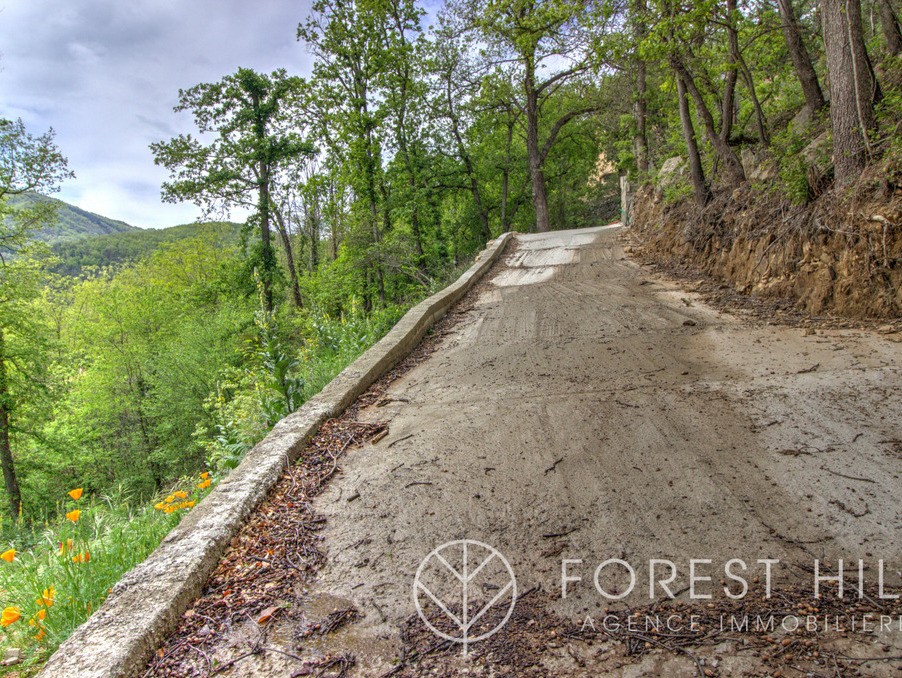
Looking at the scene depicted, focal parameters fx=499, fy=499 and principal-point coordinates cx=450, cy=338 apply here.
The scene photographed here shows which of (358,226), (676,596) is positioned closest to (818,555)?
(676,596)

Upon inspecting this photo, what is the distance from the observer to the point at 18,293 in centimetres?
1673

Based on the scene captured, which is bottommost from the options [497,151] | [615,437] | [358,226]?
[615,437]

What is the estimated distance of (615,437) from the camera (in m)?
3.41

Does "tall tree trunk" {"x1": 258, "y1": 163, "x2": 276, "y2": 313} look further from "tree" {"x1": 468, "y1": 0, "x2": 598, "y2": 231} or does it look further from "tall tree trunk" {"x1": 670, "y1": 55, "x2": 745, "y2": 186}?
"tall tree trunk" {"x1": 670, "y1": 55, "x2": 745, "y2": 186}

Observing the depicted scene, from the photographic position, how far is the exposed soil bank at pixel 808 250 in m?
4.69

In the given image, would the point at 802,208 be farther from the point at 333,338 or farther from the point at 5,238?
the point at 5,238

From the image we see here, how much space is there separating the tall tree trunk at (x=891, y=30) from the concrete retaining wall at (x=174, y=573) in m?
8.31

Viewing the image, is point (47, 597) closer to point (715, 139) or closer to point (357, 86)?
point (715, 139)

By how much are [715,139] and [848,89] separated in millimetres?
3019

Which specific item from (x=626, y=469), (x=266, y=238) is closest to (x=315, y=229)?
(x=266, y=238)

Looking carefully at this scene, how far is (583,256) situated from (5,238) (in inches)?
737

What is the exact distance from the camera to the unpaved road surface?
7.41 feet

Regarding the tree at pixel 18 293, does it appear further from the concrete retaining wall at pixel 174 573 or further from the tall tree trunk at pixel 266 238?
the concrete retaining wall at pixel 174 573

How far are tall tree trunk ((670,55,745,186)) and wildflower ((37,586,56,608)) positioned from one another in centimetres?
936
